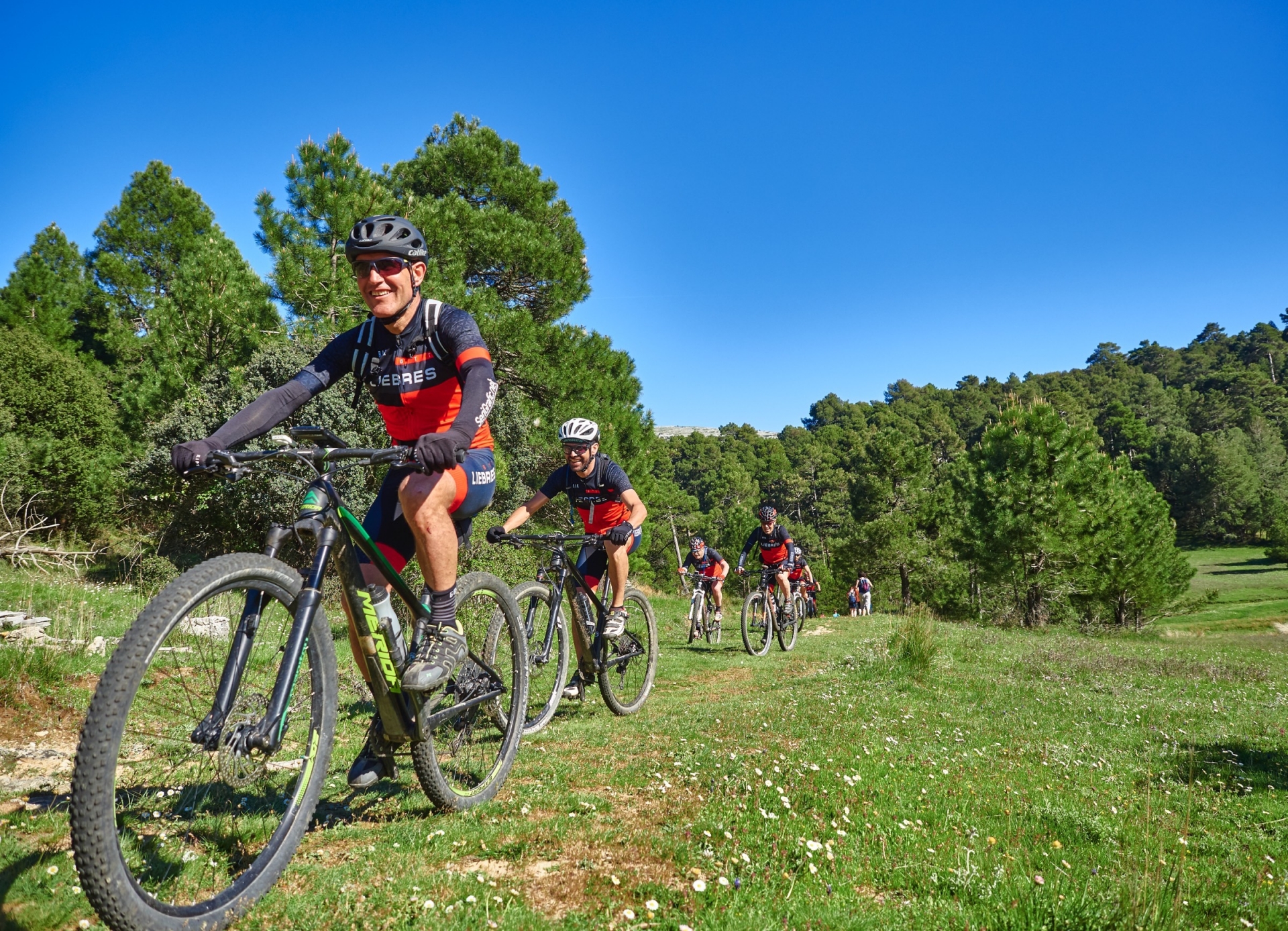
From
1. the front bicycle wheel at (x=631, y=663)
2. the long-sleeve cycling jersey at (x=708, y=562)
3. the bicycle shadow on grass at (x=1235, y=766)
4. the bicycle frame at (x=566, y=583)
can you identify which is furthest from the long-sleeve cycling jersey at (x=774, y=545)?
the bicycle shadow on grass at (x=1235, y=766)

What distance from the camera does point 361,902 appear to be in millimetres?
2762

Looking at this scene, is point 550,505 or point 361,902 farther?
point 550,505

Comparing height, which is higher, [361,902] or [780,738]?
[361,902]

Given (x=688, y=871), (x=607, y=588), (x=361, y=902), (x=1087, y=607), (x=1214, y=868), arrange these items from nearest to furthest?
(x=361, y=902)
(x=688, y=871)
(x=1214, y=868)
(x=607, y=588)
(x=1087, y=607)

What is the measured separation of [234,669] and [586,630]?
4.32 metres

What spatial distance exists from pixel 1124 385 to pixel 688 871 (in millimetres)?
168025

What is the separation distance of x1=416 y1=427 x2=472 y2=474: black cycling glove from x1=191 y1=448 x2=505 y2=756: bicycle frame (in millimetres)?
225

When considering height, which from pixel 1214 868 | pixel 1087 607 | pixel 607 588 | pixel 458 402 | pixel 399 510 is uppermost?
pixel 458 402

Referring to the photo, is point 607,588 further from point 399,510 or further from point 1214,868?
point 1214,868

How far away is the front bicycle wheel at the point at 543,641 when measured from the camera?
238 inches

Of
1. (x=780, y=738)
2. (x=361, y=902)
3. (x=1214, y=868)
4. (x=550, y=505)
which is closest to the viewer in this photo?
(x=361, y=902)

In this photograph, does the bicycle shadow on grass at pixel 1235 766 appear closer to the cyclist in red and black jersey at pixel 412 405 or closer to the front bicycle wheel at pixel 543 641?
the front bicycle wheel at pixel 543 641

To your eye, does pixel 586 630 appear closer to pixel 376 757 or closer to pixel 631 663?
pixel 631 663

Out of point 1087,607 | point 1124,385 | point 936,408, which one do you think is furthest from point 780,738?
point 1124,385
